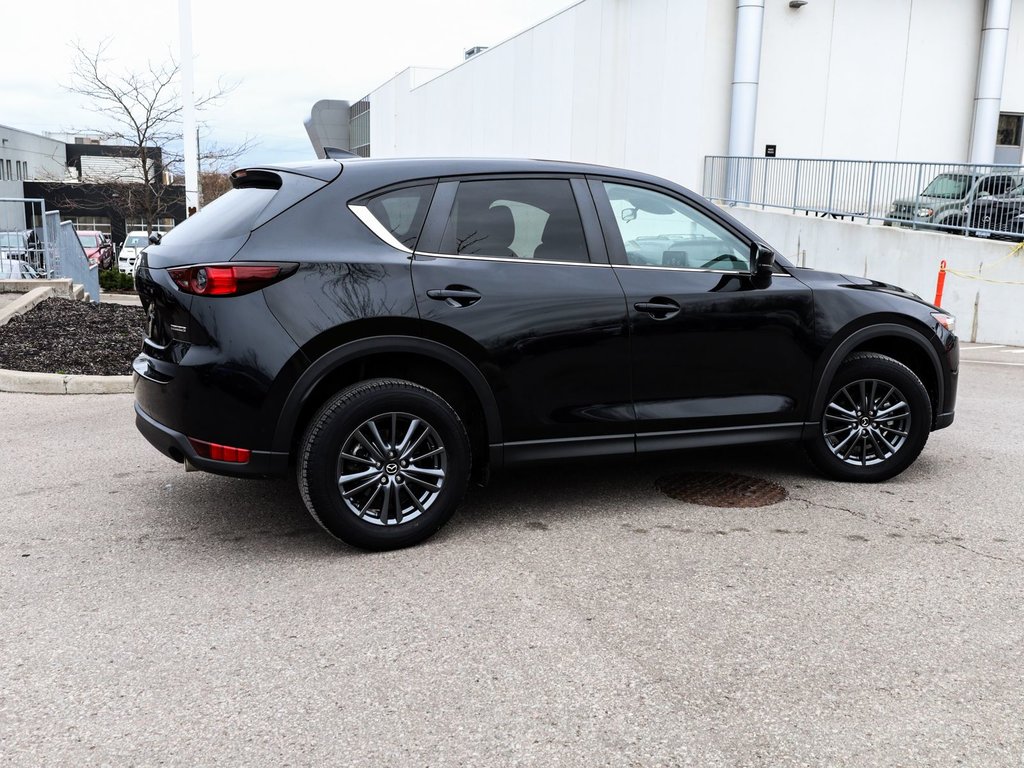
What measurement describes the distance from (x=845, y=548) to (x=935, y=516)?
33.5 inches

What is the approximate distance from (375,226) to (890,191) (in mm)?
15392

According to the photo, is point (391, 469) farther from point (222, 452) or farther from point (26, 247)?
point (26, 247)

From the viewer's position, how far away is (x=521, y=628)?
3.66m

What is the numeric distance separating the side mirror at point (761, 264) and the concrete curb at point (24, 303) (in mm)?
8569

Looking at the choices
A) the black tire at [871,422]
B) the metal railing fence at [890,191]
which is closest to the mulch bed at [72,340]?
the black tire at [871,422]

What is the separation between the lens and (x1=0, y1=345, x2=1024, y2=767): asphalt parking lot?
9.56ft

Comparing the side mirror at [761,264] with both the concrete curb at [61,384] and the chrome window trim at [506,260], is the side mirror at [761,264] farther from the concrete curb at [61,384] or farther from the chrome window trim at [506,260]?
the concrete curb at [61,384]

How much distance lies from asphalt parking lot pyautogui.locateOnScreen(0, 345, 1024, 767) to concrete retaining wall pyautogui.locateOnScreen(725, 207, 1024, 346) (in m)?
10.5

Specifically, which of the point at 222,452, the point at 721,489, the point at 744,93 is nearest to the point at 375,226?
the point at 222,452

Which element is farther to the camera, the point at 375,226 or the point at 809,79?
the point at 809,79

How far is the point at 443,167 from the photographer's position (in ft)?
15.3

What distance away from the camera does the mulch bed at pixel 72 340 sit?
8594 millimetres

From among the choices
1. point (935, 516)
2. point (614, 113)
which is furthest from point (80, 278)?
point (614, 113)

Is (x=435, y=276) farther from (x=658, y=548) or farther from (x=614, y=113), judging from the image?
(x=614, y=113)
